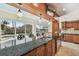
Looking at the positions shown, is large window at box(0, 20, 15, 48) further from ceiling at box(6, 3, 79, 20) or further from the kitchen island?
ceiling at box(6, 3, 79, 20)

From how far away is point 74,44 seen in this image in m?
2.18

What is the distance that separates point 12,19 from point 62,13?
90 cm

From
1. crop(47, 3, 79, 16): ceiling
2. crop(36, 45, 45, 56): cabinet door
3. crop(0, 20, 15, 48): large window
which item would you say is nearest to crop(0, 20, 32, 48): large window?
crop(0, 20, 15, 48): large window

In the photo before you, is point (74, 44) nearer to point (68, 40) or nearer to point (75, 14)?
point (68, 40)

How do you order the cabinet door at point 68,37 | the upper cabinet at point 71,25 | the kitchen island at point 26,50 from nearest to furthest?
the kitchen island at point 26,50
the upper cabinet at point 71,25
the cabinet door at point 68,37

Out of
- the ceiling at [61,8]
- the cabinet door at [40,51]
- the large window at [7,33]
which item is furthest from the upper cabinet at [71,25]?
the large window at [7,33]

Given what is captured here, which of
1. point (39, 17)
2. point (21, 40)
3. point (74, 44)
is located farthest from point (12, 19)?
point (74, 44)

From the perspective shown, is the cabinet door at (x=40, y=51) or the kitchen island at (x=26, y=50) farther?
the cabinet door at (x=40, y=51)

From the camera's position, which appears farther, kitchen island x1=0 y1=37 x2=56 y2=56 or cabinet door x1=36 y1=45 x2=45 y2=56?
cabinet door x1=36 y1=45 x2=45 y2=56

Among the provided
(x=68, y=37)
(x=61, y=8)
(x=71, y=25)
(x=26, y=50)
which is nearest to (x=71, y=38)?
(x=68, y=37)

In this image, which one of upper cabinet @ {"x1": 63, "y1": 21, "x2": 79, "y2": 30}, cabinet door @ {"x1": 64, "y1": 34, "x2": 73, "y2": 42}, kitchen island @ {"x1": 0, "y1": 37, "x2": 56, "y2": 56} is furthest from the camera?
cabinet door @ {"x1": 64, "y1": 34, "x2": 73, "y2": 42}

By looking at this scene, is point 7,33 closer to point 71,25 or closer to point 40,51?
point 40,51

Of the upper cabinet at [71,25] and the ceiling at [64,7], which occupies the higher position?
the ceiling at [64,7]

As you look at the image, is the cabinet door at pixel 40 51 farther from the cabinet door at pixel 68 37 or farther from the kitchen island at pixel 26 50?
the cabinet door at pixel 68 37
